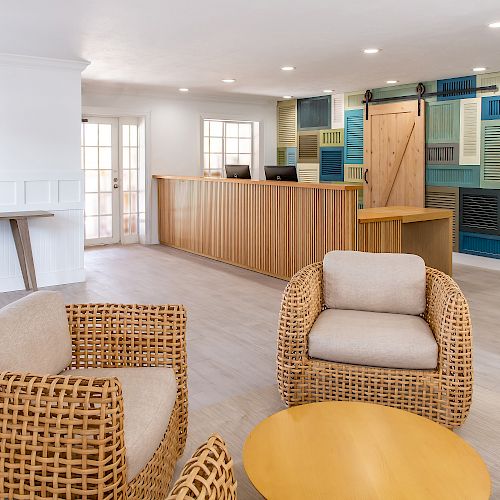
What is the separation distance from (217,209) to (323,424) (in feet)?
17.7

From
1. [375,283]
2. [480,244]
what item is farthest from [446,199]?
[375,283]

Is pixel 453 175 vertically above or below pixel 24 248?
above

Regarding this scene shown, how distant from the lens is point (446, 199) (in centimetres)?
775

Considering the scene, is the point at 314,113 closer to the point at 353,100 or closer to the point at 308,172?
the point at 353,100

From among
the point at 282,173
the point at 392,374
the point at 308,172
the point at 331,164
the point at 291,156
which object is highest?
the point at 291,156

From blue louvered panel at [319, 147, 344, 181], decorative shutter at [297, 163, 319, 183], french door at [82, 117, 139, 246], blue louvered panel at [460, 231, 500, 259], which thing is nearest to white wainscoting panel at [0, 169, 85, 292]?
french door at [82, 117, 139, 246]

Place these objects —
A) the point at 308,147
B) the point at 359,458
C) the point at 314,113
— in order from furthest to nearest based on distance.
Result: the point at 308,147 → the point at 314,113 → the point at 359,458

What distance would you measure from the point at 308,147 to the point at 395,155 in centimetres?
184

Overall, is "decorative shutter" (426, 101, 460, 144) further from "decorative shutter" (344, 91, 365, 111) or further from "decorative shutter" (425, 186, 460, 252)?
"decorative shutter" (344, 91, 365, 111)

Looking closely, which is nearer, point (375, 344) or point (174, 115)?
point (375, 344)

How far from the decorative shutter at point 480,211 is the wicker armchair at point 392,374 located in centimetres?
491

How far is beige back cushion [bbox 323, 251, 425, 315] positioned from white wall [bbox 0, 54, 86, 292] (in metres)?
3.70

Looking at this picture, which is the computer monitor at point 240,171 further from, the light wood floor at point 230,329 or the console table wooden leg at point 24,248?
the console table wooden leg at point 24,248

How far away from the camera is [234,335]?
420 cm
